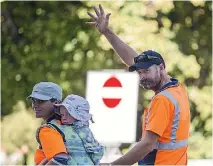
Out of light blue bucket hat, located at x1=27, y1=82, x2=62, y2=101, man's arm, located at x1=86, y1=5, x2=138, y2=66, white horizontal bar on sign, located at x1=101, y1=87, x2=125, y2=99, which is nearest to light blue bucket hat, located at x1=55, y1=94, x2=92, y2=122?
light blue bucket hat, located at x1=27, y1=82, x2=62, y2=101

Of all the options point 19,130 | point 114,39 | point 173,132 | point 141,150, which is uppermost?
point 114,39

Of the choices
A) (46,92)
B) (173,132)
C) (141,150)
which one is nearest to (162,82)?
(173,132)

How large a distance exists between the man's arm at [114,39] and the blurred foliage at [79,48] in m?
7.31

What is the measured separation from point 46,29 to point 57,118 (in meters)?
9.10

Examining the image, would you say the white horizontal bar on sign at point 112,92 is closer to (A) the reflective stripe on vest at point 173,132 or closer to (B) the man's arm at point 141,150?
(A) the reflective stripe on vest at point 173,132

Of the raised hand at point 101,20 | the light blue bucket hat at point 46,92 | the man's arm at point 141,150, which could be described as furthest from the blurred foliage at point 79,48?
the man's arm at point 141,150

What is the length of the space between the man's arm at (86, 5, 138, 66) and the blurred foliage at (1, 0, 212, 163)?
24.0 feet

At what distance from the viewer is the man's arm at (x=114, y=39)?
6641 millimetres

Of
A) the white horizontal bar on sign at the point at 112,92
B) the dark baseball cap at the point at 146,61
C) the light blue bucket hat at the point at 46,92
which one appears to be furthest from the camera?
the white horizontal bar on sign at the point at 112,92

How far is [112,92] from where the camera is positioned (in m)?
9.60

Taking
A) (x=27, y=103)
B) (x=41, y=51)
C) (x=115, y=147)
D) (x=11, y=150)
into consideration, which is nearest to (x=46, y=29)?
(x=41, y=51)

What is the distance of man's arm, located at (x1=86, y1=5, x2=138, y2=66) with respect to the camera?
6641 mm

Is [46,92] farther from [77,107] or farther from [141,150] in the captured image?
[141,150]

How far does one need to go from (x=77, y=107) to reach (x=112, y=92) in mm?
3890
